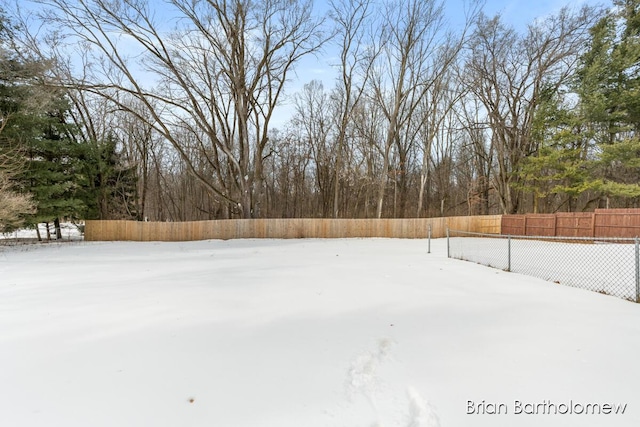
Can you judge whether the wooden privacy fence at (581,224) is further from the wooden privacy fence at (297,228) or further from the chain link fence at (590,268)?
the chain link fence at (590,268)

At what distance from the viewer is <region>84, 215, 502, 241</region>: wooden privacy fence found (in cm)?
1761

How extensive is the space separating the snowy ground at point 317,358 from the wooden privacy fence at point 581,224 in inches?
480

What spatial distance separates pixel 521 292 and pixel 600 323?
139 centimetres

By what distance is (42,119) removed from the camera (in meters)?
14.8

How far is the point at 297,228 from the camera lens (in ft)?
58.8

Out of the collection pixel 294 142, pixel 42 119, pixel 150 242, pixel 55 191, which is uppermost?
pixel 294 142

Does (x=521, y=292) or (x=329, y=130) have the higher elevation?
(x=329, y=130)

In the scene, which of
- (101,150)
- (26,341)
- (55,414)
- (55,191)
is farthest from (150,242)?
(55,414)

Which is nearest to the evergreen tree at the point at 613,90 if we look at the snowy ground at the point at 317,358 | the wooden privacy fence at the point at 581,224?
the wooden privacy fence at the point at 581,224

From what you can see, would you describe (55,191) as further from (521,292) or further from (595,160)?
(595,160)

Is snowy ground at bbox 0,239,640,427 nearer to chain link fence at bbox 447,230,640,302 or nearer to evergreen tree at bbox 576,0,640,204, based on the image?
chain link fence at bbox 447,230,640,302

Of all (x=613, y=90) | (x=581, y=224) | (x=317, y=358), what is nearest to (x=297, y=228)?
(x=581, y=224)

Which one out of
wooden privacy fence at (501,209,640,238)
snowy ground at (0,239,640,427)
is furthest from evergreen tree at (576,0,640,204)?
snowy ground at (0,239,640,427)

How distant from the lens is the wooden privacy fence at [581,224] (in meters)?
12.6
